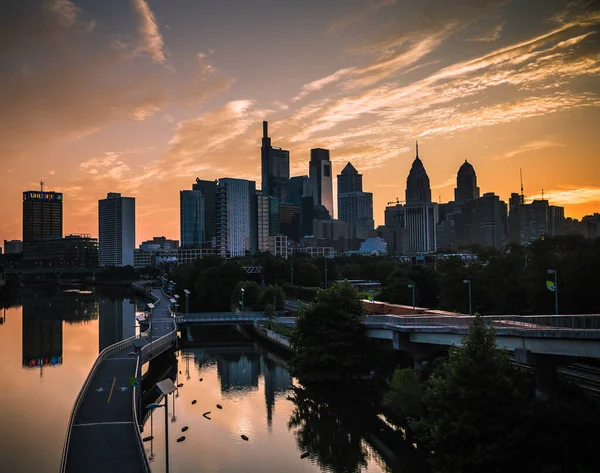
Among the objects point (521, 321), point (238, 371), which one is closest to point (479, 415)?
point (521, 321)

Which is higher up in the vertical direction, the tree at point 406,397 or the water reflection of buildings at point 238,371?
the tree at point 406,397

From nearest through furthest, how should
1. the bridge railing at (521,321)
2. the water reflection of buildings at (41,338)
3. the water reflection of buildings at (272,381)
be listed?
the bridge railing at (521,321), the water reflection of buildings at (272,381), the water reflection of buildings at (41,338)

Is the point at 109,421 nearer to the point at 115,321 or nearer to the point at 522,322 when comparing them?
the point at 522,322

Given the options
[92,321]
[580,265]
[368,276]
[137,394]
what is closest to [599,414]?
[580,265]

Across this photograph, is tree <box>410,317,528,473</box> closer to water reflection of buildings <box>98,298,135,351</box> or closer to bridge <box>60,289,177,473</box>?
bridge <box>60,289,177,473</box>

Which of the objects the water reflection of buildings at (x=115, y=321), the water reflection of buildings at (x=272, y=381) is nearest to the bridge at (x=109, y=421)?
the water reflection of buildings at (x=272, y=381)

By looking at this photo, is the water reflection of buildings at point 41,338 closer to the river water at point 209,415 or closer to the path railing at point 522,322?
the river water at point 209,415

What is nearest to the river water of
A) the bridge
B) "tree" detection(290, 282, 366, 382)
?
the bridge
